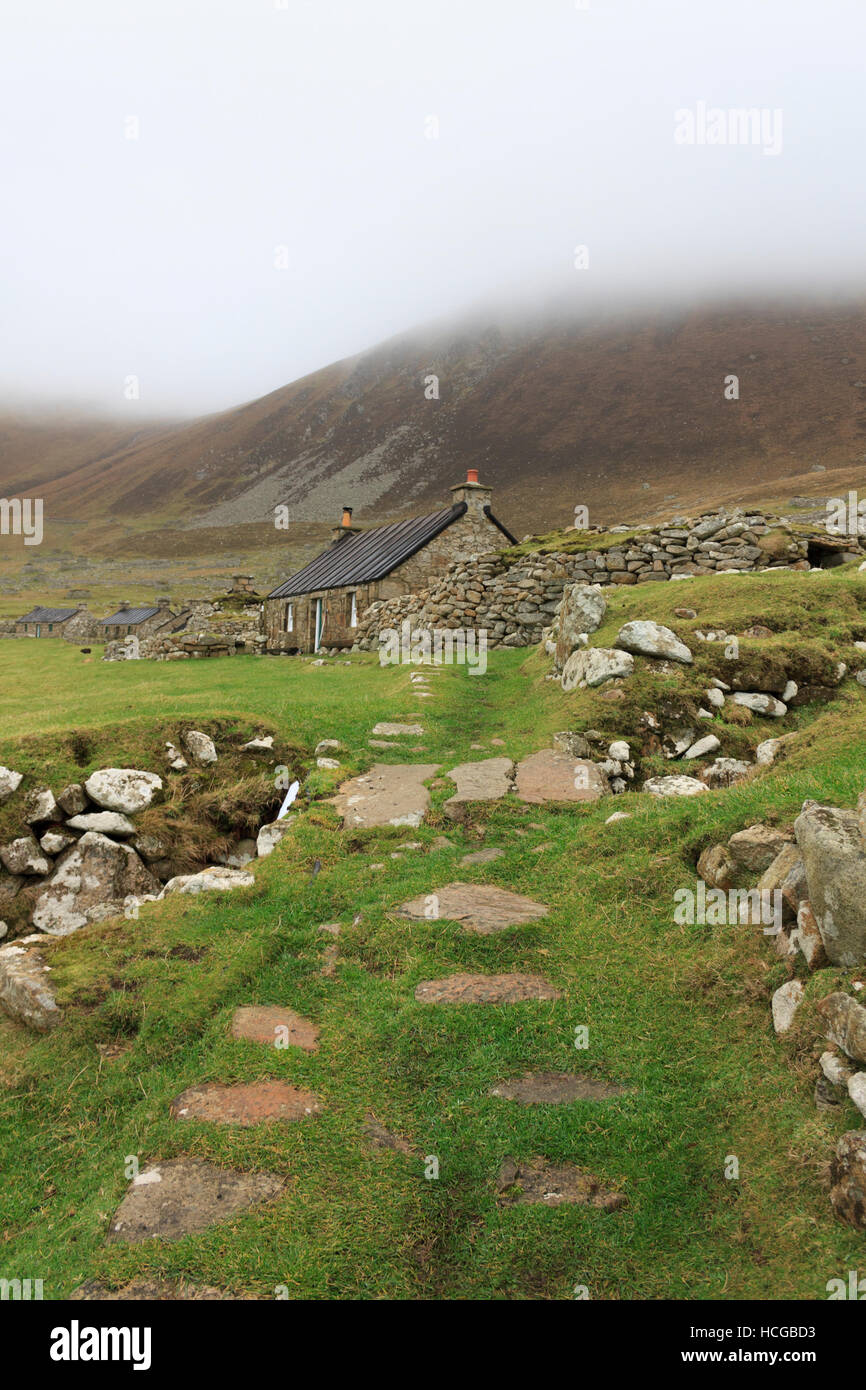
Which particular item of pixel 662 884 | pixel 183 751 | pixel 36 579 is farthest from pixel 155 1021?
pixel 36 579

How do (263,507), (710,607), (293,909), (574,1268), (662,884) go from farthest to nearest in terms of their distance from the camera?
1. (263,507)
2. (710,607)
3. (293,909)
4. (662,884)
5. (574,1268)

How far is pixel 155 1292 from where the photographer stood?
4.00m

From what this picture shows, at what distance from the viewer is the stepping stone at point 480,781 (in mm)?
10211

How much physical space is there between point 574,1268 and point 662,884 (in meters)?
3.79

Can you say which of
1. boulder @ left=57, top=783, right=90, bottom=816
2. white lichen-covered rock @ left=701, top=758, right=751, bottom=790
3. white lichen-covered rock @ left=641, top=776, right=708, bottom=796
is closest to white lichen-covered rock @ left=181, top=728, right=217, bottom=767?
boulder @ left=57, top=783, right=90, bottom=816

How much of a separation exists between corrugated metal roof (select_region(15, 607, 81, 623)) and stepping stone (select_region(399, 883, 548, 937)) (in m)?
95.1

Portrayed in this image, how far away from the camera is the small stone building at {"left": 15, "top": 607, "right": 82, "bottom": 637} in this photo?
296ft

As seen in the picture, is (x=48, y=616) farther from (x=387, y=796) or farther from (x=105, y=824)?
(x=387, y=796)

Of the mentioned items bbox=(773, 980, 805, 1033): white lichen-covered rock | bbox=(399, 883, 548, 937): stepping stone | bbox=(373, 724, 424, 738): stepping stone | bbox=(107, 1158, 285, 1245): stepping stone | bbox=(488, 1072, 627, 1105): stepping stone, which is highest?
bbox=(373, 724, 424, 738): stepping stone

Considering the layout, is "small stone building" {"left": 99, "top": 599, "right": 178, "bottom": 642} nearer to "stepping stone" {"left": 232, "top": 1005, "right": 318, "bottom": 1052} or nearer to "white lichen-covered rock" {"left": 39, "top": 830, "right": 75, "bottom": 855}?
"white lichen-covered rock" {"left": 39, "top": 830, "right": 75, "bottom": 855}

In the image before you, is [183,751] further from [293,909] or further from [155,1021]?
[155,1021]

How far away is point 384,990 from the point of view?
632 centimetres

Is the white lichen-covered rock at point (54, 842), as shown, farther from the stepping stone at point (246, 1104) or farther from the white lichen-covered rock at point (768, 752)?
the white lichen-covered rock at point (768, 752)

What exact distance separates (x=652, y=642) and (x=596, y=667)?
1.08 metres
